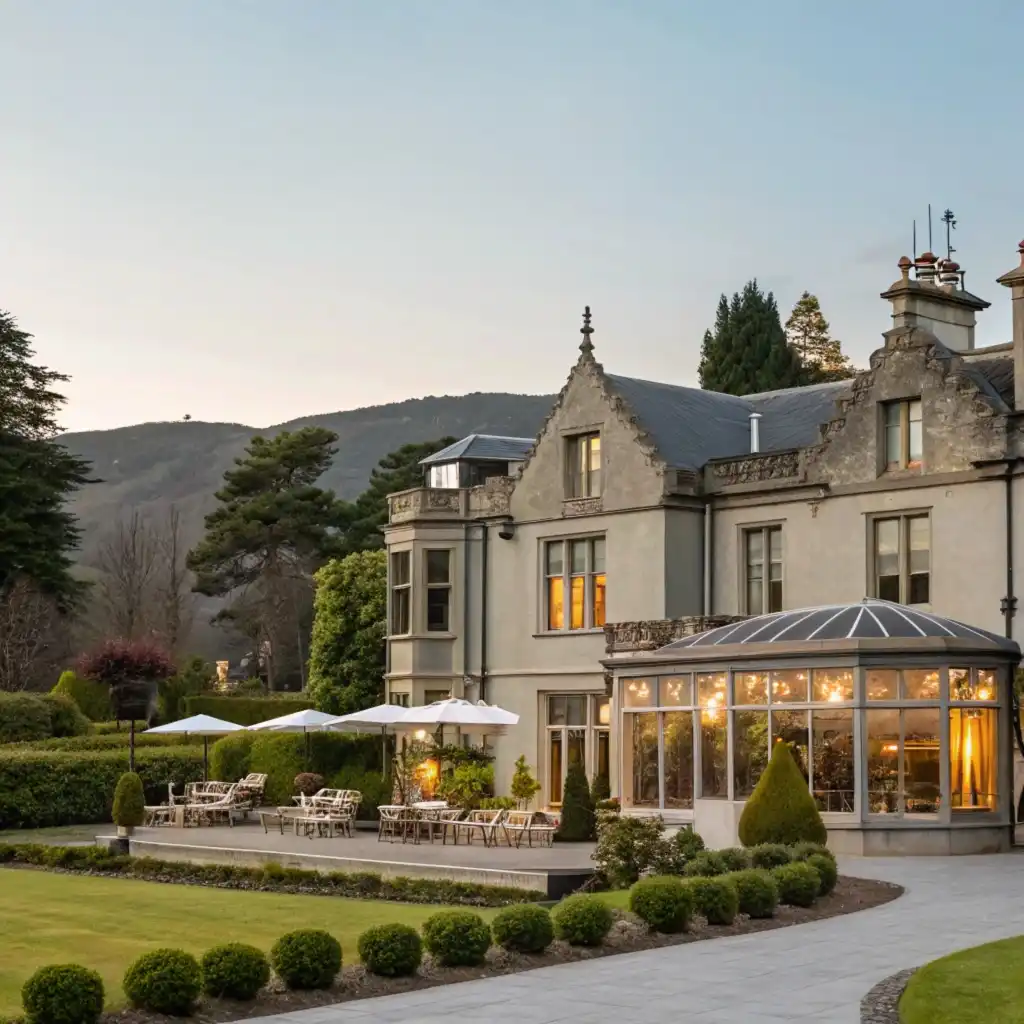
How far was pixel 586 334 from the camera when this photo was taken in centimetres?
3822

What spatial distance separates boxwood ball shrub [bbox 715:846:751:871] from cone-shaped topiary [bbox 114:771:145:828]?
1562 centimetres

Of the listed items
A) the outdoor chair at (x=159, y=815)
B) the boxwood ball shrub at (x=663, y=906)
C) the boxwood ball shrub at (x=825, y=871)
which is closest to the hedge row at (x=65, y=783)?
the outdoor chair at (x=159, y=815)

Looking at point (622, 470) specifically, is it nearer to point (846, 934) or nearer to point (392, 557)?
point (392, 557)

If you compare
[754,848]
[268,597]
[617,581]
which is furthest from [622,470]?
[268,597]

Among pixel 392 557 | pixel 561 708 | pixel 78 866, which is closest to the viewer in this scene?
pixel 78 866

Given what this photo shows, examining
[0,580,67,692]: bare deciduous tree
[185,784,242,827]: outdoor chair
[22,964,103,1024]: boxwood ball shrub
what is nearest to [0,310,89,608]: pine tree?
[0,580,67,692]: bare deciduous tree

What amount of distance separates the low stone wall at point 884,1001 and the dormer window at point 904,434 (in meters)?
18.0

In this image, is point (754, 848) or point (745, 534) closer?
point (754, 848)

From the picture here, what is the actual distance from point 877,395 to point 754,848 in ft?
42.2

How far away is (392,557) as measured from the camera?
4175 cm

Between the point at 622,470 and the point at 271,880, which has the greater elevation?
the point at 622,470

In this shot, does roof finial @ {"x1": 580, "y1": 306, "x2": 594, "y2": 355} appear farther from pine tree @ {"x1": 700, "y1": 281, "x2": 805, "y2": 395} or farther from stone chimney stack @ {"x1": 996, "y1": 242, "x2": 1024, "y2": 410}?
pine tree @ {"x1": 700, "y1": 281, "x2": 805, "y2": 395}

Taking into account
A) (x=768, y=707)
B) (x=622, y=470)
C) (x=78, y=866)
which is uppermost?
(x=622, y=470)

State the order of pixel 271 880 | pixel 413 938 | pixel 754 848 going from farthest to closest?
1. pixel 271 880
2. pixel 754 848
3. pixel 413 938
